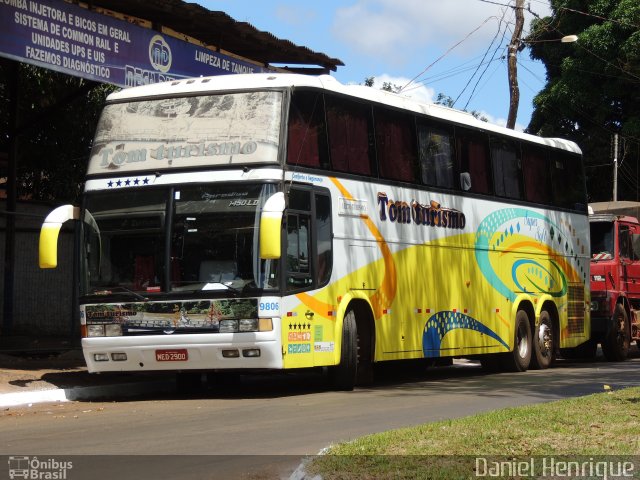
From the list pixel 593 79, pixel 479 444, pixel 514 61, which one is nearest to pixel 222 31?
pixel 514 61

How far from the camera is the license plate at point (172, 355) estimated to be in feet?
44.0

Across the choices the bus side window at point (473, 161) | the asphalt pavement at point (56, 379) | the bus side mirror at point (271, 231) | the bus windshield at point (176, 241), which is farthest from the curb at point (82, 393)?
the bus side window at point (473, 161)

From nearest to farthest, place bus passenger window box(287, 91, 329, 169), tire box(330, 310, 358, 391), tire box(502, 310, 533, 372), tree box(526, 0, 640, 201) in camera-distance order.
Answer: bus passenger window box(287, 91, 329, 169), tire box(330, 310, 358, 391), tire box(502, 310, 533, 372), tree box(526, 0, 640, 201)

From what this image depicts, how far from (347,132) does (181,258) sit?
3237 millimetres

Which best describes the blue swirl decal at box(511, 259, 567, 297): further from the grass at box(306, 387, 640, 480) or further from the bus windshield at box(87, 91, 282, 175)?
the grass at box(306, 387, 640, 480)

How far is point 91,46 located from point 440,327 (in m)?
7.26

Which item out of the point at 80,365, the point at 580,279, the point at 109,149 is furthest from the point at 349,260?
the point at 580,279

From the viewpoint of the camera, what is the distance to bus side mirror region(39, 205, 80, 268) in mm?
13297

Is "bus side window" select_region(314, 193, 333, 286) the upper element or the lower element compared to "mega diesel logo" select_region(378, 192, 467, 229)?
lower

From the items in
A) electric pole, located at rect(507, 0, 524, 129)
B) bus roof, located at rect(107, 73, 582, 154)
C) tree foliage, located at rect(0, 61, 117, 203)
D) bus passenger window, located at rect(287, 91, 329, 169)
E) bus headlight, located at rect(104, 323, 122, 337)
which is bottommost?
bus headlight, located at rect(104, 323, 122, 337)

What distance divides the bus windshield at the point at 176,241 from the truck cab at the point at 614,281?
12.1 m

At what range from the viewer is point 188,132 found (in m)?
14.0

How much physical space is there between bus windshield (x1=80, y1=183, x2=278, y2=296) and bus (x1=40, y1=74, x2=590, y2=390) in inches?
0.7

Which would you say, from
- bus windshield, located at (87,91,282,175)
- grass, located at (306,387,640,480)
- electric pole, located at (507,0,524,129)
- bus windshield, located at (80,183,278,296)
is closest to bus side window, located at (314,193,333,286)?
bus windshield, located at (80,183,278,296)
